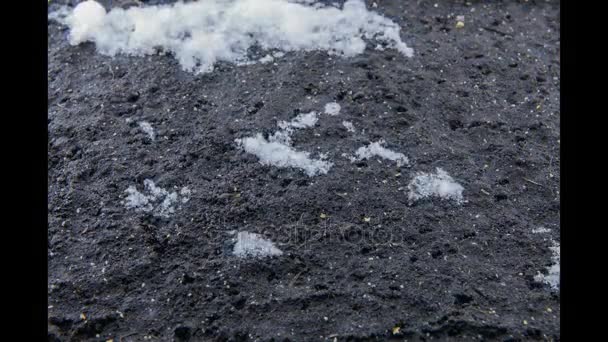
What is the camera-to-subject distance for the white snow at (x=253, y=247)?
2.29 meters

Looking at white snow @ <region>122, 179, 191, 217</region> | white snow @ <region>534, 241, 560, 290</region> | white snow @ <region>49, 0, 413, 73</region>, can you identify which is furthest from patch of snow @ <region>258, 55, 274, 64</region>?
white snow @ <region>534, 241, 560, 290</region>

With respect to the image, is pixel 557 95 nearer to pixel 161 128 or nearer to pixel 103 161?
pixel 161 128

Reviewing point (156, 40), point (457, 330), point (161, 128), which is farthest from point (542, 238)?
point (156, 40)

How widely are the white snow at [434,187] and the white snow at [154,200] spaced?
0.91m

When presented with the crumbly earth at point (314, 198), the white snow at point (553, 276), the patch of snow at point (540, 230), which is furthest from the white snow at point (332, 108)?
the white snow at point (553, 276)

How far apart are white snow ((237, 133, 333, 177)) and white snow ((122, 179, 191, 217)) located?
1.11ft

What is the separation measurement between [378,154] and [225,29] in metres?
1.12

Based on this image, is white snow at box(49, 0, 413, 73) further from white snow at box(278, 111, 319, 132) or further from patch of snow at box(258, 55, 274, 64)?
white snow at box(278, 111, 319, 132)

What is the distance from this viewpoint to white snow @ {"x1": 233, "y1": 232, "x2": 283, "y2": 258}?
229cm

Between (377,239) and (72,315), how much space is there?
1.13 metres

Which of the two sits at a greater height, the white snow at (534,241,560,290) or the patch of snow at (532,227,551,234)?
the patch of snow at (532,227,551,234)

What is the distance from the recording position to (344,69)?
2994mm

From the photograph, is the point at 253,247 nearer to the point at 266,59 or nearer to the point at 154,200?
the point at 154,200

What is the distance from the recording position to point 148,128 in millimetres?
2738
